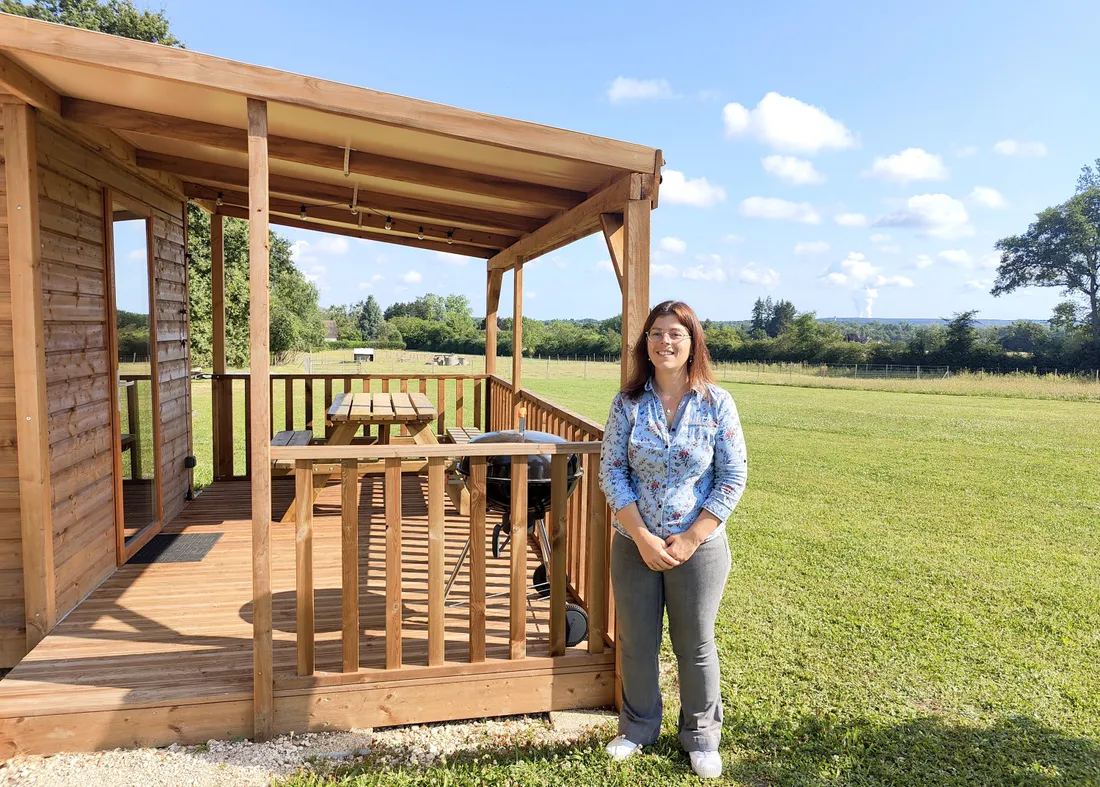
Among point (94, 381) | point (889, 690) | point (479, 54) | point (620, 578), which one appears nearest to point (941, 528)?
point (889, 690)

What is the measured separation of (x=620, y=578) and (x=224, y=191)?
15.0ft

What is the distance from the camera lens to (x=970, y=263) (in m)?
121

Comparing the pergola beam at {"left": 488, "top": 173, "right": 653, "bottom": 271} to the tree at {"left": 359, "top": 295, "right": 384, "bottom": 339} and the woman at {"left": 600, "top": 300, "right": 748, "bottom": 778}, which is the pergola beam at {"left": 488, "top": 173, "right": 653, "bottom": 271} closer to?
the woman at {"left": 600, "top": 300, "right": 748, "bottom": 778}

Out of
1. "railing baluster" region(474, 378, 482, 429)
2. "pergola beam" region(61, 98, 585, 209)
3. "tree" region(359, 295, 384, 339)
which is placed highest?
"tree" region(359, 295, 384, 339)

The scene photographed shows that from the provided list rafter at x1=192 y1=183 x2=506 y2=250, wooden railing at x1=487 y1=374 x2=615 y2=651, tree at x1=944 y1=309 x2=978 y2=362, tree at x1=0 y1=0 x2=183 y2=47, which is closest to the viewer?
wooden railing at x1=487 y1=374 x2=615 y2=651

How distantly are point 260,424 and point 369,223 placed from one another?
3838 mm

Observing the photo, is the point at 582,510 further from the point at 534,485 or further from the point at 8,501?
the point at 8,501

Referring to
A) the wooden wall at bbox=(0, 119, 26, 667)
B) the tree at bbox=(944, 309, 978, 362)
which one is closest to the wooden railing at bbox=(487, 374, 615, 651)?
the wooden wall at bbox=(0, 119, 26, 667)

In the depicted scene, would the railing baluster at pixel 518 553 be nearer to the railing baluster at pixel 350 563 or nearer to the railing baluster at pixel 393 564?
the railing baluster at pixel 393 564

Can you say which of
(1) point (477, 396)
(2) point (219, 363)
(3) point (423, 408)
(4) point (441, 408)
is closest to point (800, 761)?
(3) point (423, 408)

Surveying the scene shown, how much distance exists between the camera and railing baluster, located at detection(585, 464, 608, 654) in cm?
300

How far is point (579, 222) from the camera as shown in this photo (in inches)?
148

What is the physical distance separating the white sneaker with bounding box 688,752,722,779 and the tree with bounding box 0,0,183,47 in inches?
995

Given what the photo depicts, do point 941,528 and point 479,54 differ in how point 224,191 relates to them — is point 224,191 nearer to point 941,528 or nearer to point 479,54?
point 941,528
